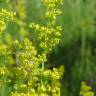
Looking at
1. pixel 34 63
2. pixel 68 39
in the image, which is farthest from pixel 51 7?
pixel 68 39

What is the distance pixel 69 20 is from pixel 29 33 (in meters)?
0.91

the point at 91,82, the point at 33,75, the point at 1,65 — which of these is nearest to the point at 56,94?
the point at 33,75

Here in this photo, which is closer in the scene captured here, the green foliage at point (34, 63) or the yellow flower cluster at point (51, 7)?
the green foliage at point (34, 63)

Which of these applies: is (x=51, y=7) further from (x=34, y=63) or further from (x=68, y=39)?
(x=68, y=39)

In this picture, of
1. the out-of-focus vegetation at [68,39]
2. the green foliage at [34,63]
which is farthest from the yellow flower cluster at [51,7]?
the out-of-focus vegetation at [68,39]

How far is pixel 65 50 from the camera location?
386 inches

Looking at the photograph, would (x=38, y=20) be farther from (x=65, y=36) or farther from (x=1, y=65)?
(x=1, y=65)

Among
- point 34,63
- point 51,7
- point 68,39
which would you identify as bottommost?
point 34,63

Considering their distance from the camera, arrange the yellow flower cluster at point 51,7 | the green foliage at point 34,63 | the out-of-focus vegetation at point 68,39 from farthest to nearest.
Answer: the out-of-focus vegetation at point 68,39 < the yellow flower cluster at point 51,7 < the green foliage at point 34,63

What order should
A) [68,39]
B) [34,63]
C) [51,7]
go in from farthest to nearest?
[68,39]
[51,7]
[34,63]

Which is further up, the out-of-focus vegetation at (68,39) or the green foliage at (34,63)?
the out-of-focus vegetation at (68,39)

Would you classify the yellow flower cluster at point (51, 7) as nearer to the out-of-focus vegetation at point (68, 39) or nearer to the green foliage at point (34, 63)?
the green foliage at point (34, 63)

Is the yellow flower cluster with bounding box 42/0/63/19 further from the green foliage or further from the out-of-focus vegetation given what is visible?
the out-of-focus vegetation

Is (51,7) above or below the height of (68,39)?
below
